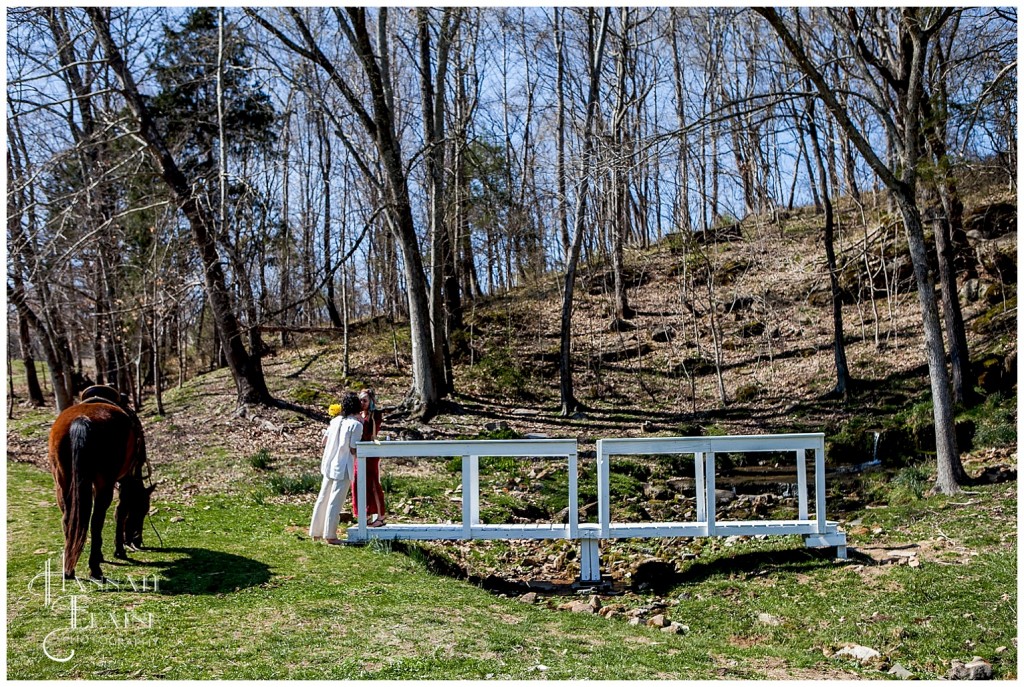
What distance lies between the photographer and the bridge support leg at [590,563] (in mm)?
9516

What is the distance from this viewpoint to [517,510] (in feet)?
43.2

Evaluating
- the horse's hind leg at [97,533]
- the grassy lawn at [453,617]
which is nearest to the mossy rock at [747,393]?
the grassy lawn at [453,617]

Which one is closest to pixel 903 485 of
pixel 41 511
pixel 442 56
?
pixel 41 511

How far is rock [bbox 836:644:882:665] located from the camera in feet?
22.5

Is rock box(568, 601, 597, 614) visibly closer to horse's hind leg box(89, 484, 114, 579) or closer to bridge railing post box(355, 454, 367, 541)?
bridge railing post box(355, 454, 367, 541)

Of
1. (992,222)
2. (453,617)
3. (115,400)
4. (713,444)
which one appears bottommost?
(453,617)

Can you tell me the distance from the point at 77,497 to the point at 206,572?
1.46m

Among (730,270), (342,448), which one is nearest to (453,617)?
(342,448)

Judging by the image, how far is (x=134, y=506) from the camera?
873 centimetres

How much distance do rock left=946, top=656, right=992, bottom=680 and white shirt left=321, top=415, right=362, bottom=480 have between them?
6.11 m

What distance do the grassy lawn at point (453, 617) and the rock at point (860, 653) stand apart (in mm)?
101

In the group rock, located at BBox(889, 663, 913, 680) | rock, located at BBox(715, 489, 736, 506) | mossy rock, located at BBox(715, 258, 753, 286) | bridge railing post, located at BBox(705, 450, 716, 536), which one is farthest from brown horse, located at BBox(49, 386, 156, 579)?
mossy rock, located at BBox(715, 258, 753, 286)

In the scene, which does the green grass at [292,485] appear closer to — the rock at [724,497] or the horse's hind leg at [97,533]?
the horse's hind leg at [97,533]

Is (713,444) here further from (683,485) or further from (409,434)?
(409,434)
